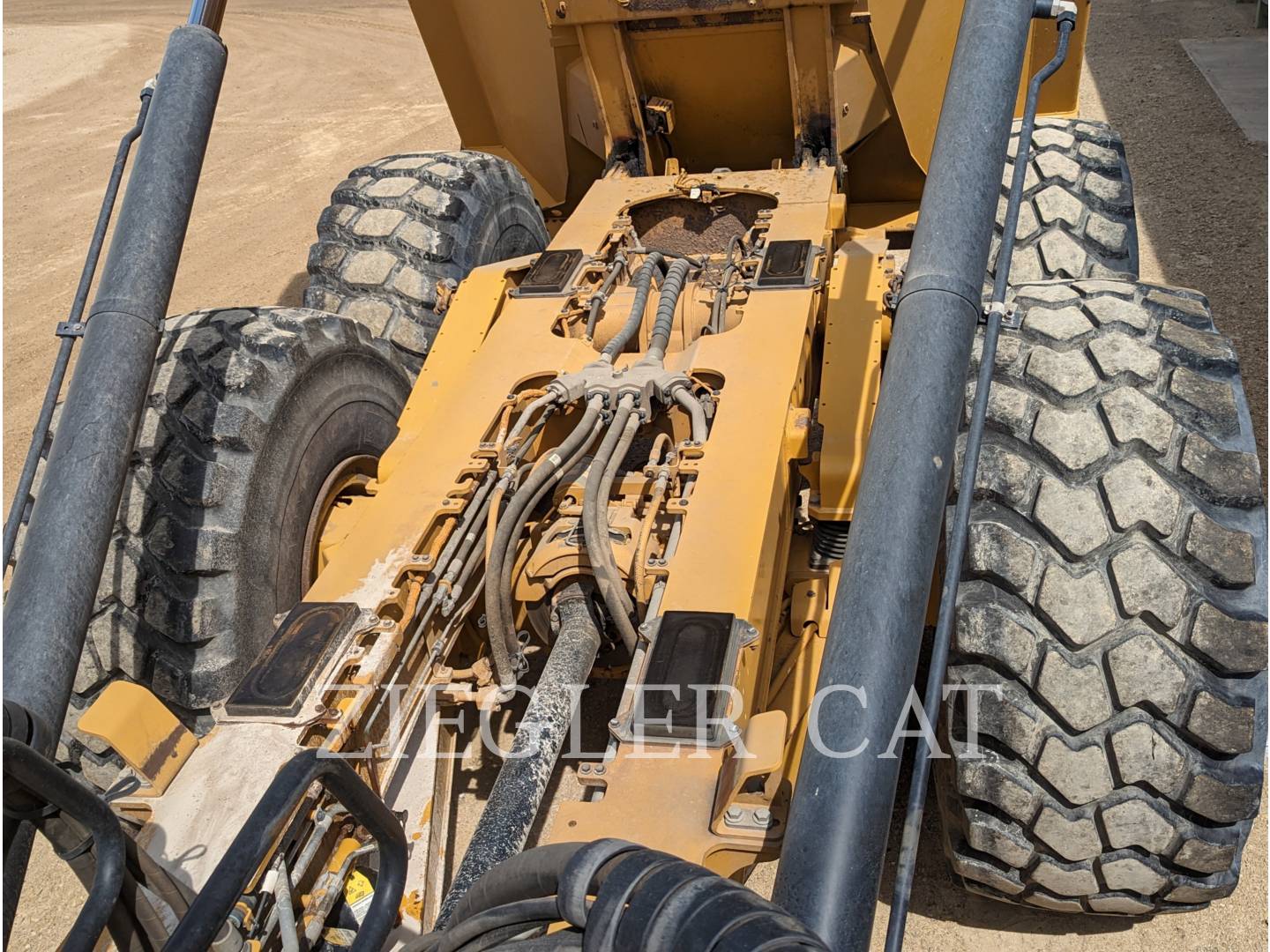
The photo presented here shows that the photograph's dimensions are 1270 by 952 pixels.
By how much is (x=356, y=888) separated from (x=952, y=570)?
1.37m

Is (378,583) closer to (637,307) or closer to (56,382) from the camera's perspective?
(56,382)

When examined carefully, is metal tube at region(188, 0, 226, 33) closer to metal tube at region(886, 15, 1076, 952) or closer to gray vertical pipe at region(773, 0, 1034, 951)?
gray vertical pipe at region(773, 0, 1034, 951)

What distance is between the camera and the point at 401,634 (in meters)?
2.50

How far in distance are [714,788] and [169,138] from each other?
6.39ft

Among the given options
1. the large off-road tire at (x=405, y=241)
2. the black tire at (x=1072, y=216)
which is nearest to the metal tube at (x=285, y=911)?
the large off-road tire at (x=405, y=241)

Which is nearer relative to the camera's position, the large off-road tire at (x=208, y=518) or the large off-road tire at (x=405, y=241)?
the large off-road tire at (x=208, y=518)

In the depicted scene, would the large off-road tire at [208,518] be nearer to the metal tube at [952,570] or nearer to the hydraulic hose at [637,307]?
the hydraulic hose at [637,307]

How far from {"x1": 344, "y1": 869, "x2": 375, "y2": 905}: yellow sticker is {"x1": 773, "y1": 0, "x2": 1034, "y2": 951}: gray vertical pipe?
113 cm

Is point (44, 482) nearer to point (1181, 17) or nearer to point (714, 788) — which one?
point (714, 788)

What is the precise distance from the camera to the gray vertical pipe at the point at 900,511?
1.42 m

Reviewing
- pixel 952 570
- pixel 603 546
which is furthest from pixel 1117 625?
pixel 603 546

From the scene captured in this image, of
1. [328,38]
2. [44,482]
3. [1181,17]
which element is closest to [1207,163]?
[1181,17]

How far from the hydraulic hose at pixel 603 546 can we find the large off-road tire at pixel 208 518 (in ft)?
3.36

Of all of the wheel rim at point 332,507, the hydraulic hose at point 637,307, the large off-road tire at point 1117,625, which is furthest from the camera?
the wheel rim at point 332,507
